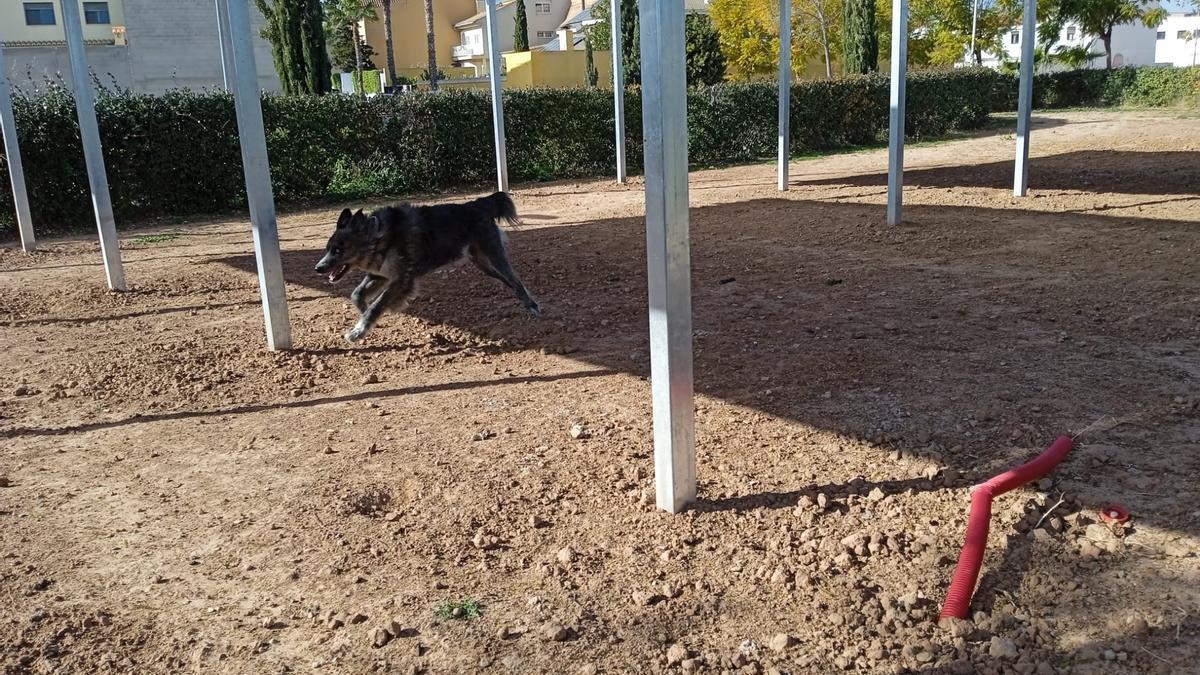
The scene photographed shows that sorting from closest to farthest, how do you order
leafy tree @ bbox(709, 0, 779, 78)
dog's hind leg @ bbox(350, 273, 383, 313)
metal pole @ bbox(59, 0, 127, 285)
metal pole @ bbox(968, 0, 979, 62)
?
dog's hind leg @ bbox(350, 273, 383, 313), metal pole @ bbox(59, 0, 127, 285), leafy tree @ bbox(709, 0, 779, 78), metal pole @ bbox(968, 0, 979, 62)

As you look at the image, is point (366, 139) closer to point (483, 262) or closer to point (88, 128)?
point (88, 128)

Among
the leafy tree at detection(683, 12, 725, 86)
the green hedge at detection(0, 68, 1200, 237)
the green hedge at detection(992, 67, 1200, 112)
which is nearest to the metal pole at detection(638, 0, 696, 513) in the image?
the green hedge at detection(0, 68, 1200, 237)

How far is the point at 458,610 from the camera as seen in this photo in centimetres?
321

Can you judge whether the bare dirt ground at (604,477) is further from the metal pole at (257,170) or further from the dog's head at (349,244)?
the dog's head at (349,244)

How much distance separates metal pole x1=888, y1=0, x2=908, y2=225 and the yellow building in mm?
61707

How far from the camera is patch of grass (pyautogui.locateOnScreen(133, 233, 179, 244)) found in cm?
1318

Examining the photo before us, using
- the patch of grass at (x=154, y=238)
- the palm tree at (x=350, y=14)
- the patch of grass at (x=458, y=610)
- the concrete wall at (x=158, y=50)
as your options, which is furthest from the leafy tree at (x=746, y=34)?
the patch of grass at (x=458, y=610)

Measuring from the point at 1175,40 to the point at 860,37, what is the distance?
59.0 metres

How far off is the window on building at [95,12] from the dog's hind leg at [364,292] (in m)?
44.1

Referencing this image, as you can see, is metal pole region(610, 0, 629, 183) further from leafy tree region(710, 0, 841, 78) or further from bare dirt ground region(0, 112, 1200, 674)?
leafy tree region(710, 0, 841, 78)

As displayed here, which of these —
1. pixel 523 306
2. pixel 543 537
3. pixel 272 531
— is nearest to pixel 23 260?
pixel 523 306

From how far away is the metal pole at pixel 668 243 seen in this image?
3420mm

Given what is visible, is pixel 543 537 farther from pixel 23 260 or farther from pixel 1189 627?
pixel 23 260

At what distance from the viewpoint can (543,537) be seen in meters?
3.75
